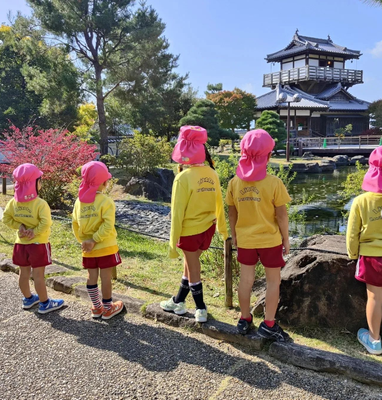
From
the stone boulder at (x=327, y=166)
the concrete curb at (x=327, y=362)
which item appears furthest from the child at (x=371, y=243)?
the stone boulder at (x=327, y=166)

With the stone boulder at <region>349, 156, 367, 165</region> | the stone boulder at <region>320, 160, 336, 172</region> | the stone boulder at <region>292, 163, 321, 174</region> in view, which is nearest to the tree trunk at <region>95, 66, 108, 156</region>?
the stone boulder at <region>292, 163, 321, 174</region>

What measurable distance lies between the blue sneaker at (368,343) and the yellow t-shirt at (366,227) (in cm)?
51

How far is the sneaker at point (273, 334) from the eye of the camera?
2.30 m

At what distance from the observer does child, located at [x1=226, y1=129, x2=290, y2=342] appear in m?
2.27

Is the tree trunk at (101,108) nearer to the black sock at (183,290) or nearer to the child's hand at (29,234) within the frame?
the child's hand at (29,234)

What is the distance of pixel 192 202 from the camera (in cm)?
247

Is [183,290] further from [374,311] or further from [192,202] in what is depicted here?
[374,311]

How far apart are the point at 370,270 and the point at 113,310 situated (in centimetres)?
185

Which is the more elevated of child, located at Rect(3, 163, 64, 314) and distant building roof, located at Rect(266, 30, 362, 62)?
distant building roof, located at Rect(266, 30, 362, 62)

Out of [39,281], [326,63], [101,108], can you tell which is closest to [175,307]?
[39,281]

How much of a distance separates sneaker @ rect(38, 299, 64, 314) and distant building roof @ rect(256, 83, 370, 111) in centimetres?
2517

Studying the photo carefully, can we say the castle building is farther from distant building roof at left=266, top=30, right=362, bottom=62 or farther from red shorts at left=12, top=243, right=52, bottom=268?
red shorts at left=12, top=243, right=52, bottom=268

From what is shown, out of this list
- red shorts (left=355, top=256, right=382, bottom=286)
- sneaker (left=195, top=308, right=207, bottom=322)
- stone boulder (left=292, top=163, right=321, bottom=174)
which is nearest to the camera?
red shorts (left=355, top=256, right=382, bottom=286)

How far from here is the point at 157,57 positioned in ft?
50.4
